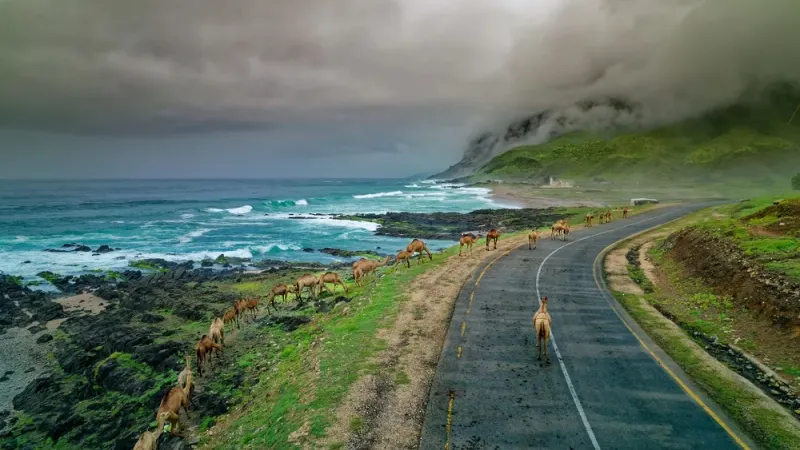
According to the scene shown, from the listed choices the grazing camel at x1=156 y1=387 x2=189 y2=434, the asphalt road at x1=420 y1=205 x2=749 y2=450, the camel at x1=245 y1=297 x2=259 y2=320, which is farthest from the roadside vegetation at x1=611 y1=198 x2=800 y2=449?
the camel at x1=245 y1=297 x2=259 y2=320

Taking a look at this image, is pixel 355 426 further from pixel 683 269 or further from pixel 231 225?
pixel 231 225

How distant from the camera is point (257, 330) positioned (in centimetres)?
2642

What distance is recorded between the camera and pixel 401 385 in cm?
1511

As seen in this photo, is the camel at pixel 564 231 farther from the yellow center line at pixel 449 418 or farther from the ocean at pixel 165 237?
the yellow center line at pixel 449 418

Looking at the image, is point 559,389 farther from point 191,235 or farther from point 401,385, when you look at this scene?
point 191,235

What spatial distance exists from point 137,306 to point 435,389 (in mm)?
28549

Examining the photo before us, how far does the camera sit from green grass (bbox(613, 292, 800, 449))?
40.0 feet

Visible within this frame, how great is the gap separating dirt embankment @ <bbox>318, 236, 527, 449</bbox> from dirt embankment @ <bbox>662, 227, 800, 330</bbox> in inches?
565

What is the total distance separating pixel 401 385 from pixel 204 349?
36.2 feet

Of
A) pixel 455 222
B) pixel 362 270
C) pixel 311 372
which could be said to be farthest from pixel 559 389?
pixel 455 222

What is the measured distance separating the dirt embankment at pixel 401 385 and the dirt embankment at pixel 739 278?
14.4m

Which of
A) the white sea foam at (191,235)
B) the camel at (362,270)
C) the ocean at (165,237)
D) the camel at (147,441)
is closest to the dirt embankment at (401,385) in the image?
the camel at (147,441)

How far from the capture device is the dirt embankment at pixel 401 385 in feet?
40.8

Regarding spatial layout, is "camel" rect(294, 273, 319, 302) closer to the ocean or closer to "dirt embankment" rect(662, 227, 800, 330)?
the ocean
